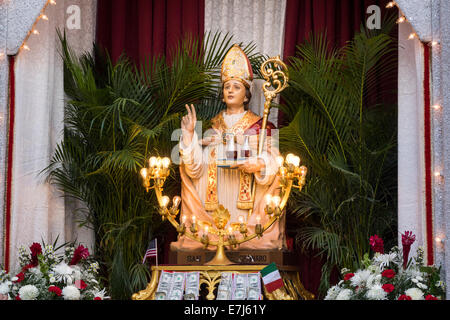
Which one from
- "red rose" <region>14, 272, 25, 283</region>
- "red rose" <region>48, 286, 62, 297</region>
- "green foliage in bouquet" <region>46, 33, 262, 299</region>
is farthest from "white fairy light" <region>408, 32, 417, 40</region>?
"red rose" <region>14, 272, 25, 283</region>

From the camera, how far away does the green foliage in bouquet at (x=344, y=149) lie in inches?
282

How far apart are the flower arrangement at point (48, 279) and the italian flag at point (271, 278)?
145 cm

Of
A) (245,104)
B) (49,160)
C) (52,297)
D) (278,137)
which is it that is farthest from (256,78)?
(52,297)

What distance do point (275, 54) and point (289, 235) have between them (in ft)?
6.86

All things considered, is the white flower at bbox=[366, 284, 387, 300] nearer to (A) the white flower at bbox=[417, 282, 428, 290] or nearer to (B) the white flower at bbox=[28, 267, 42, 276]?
(A) the white flower at bbox=[417, 282, 428, 290]

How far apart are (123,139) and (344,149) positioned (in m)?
2.31

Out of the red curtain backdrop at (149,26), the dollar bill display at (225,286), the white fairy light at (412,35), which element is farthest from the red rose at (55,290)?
Answer: the white fairy light at (412,35)

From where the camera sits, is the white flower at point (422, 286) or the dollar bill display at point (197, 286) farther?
the dollar bill display at point (197, 286)

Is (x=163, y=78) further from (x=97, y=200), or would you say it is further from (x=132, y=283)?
(x=132, y=283)

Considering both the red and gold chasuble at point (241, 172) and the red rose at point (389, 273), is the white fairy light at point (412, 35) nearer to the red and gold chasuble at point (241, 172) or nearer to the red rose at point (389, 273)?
the red and gold chasuble at point (241, 172)

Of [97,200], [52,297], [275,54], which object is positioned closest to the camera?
[52,297]

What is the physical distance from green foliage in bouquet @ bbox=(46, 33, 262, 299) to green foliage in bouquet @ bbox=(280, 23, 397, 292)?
98 cm

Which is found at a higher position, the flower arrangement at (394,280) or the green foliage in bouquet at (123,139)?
the green foliage in bouquet at (123,139)
